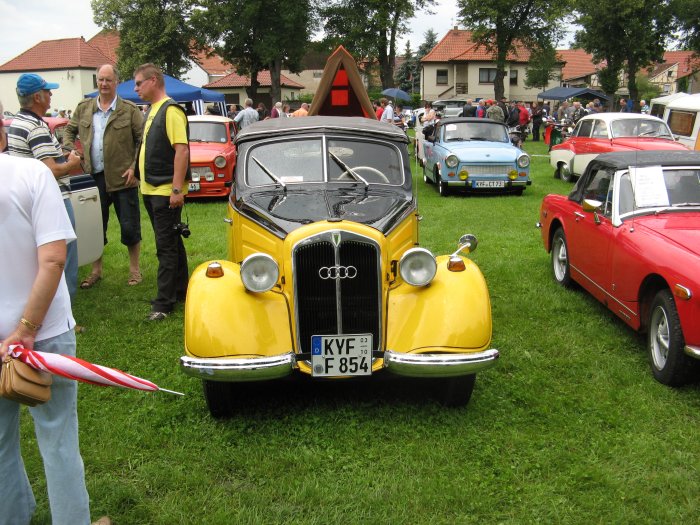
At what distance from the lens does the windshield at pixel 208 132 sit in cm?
1394

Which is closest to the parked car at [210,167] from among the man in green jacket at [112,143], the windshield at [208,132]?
the windshield at [208,132]

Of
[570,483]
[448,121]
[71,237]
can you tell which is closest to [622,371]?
[570,483]

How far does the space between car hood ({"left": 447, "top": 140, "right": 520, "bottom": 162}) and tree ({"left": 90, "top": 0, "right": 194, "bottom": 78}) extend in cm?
4097

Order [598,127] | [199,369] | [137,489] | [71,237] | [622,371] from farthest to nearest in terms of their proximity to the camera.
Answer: [598,127] < [622,371] < [199,369] < [137,489] < [71,237]

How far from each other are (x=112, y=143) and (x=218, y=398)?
3720 mm

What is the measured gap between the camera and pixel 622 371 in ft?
16.2

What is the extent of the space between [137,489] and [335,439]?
118cm

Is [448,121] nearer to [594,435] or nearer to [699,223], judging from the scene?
[699,223]

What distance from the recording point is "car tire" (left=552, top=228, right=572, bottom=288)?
7.04 metres

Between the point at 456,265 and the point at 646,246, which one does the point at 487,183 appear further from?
the point at 456,265

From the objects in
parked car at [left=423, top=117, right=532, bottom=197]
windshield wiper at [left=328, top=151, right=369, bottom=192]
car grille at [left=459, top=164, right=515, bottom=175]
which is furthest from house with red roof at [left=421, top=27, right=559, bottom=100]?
windshield wiper at [left=328, top=151, right=369, bottom=192]

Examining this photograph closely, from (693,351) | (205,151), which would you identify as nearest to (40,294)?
(693,351)

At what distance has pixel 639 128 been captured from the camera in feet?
46.7

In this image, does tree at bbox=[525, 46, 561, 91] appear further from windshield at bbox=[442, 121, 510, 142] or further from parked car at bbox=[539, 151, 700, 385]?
parked car at bbox=[539, 151, 700, 385]
